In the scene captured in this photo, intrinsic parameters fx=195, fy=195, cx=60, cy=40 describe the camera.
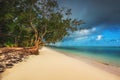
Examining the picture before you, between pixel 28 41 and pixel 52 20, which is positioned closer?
pixel 52 20

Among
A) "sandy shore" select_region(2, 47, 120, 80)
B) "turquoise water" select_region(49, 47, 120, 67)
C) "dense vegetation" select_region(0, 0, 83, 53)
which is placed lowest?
"turquoise water" select_region(49, 47, 120, 67)

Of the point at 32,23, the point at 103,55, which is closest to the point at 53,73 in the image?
the point at 32,23

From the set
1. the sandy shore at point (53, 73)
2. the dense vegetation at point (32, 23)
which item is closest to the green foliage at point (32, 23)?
the dense vegetation at point (32, 23)

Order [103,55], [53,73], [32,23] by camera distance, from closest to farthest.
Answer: [53,73] < [32,23] < [103,55]

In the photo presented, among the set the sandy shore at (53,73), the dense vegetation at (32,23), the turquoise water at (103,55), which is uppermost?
the dense vegetation at (32,23)

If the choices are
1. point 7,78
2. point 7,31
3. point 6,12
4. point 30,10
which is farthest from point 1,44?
point 7,78

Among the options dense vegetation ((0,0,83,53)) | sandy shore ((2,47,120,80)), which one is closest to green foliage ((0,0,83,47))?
dense vegetation ((0,0,83,53))

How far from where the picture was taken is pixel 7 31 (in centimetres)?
2814

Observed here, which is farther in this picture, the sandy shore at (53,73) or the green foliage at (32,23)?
the green foliage at (32,23)

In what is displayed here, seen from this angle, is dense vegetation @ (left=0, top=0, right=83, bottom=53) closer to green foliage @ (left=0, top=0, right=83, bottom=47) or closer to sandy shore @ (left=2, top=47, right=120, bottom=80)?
green foliage @ (left=0, top=0, right=83, bottom=47)

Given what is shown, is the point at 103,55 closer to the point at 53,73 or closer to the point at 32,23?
the point at 32,23

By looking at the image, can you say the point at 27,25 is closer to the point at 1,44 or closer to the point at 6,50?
the point at 1,44

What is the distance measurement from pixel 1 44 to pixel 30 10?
6540 millimetres

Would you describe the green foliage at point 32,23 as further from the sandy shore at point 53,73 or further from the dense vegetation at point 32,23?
the sandy shore at point 53,73
